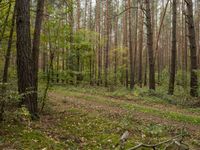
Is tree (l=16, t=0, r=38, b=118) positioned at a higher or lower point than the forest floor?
higher

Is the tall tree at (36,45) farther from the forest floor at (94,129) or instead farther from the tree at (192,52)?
the tree at (192,52)

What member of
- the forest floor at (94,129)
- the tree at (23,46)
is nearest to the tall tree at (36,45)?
the tree at (23,46)

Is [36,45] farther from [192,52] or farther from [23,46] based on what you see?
[192,52]

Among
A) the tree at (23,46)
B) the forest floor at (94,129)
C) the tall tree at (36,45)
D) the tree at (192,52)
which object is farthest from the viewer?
the tree at (192,52)

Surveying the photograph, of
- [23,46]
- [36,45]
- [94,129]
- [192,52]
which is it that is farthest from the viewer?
[192,52]

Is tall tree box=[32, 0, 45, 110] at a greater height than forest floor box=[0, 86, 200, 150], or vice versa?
tall tree box=[32, 0, 45, 110]

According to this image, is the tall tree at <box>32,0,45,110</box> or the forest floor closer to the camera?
the forest floor

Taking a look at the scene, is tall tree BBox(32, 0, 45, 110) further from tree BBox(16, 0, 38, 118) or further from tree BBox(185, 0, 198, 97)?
tree BBox(185, 0, 198, 97)

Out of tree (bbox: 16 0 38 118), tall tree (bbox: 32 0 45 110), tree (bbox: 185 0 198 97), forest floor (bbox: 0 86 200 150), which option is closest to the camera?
forest floor (bbox: 0 86 200 150)

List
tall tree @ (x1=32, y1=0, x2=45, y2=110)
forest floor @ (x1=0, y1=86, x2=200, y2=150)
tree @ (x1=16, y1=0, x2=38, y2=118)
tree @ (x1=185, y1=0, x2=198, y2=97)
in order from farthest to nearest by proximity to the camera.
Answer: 1. tree @ (x1=185, y1=0, x2=198, y2=97)
2. tall tree @ (x1=32, y1=0, x2=45, y2=110)
3. tree @ (x1=16, y1=0, x2=38, y2=118)
4. forest floor @ (x1=0, y1=86, x2=200, y2=150)

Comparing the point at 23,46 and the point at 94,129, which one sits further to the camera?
the point at 94,129

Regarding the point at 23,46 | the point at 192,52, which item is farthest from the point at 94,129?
the point at 192,52

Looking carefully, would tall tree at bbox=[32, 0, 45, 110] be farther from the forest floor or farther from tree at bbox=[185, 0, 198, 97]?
tree at bbox=[185, 0, 198, 97]

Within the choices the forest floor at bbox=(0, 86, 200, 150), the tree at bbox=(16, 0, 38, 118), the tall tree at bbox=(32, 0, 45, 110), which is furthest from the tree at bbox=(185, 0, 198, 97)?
the tree at bbox=(16, 0, 38, 118)
